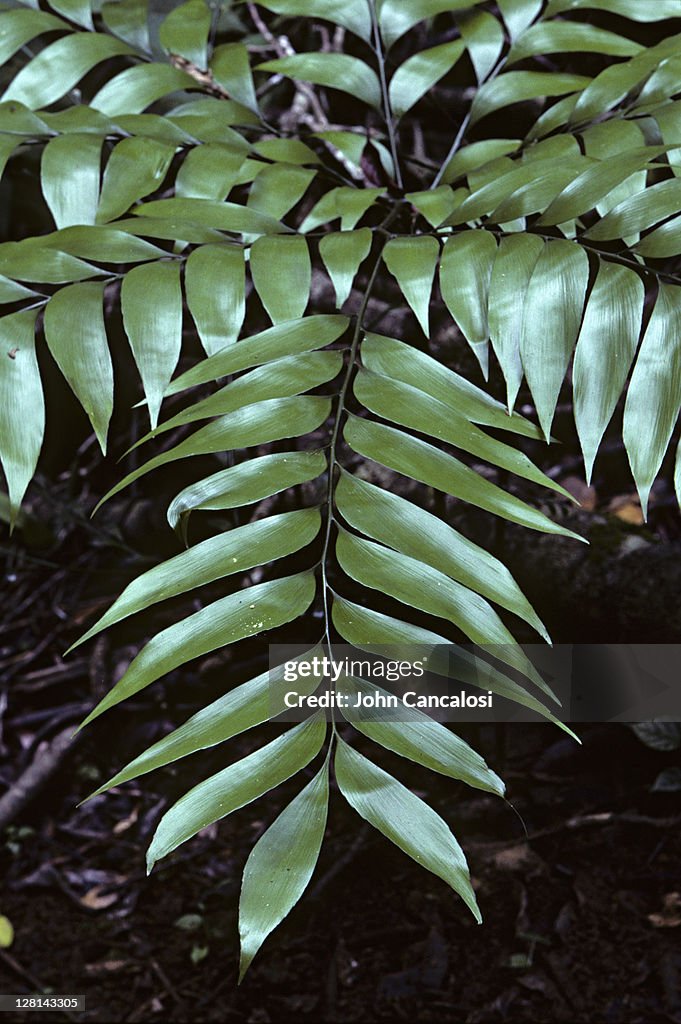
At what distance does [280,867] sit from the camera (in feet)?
1.48

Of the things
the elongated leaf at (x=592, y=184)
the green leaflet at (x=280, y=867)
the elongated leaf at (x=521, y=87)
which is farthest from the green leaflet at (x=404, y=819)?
the elongated leaf at (x=521, y=87)

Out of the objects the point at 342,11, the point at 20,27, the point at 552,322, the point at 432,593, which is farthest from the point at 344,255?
the point at 20,27

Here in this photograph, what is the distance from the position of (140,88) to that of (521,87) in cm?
37

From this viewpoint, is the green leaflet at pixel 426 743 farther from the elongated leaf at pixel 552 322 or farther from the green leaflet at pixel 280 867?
the elongated leaf at pixel 552 322

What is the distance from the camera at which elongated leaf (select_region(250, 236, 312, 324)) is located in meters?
0.62

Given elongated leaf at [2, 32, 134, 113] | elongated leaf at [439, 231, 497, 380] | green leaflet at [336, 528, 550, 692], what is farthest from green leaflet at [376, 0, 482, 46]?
green leaflet at [336, 528, 550, 692]

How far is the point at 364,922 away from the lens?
0.95 m

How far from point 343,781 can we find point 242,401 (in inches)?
9.3

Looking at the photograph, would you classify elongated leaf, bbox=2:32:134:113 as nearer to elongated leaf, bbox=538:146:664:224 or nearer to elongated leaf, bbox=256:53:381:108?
elongated leaf, bbox=256:53:381:108

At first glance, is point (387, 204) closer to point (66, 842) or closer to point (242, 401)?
point (242, 401)

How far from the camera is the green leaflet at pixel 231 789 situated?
45 centimetres

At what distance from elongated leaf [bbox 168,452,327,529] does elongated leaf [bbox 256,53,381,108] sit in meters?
0.49

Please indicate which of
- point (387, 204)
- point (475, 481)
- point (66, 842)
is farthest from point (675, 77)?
point (66, 842)

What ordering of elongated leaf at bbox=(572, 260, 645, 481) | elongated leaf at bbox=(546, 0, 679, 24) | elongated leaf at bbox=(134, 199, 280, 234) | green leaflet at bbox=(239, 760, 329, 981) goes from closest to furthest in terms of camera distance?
1. green leaflet at bbox=(239, 760, 329, 981)
2. elongated leaf at bbox=(572, 260, 645, 481)
3. elongated leaf at bbox=(134, 199, 280, 234)
4. elongated leaf at bbox=(546, 0, 679, 24)
